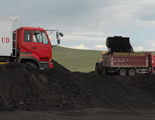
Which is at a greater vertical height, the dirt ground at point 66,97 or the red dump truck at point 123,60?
the red dump truck at point 123,60

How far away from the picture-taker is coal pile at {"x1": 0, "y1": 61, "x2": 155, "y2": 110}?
13999 mm

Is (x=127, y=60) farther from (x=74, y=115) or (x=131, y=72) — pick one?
(x=74, y=115)

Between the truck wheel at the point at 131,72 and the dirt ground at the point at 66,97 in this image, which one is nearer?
the dirt ground at the point at 66,97

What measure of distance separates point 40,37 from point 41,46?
0.64 meters

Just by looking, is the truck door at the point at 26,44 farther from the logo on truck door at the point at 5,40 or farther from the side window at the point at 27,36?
the logo on truck door at the point at 5,40

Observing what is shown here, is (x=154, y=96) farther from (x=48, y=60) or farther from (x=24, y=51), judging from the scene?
(x=24, y=51)

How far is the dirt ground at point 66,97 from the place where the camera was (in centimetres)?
1246

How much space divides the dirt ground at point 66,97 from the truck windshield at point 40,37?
6.97 ft

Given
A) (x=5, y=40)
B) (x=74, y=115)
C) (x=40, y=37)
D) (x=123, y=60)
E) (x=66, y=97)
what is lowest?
(x=74, y=115)

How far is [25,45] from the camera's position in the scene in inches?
720

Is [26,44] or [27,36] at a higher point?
[27,36]

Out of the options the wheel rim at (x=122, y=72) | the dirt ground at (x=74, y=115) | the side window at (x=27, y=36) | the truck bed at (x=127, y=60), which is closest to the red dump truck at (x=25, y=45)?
the side window at (x=27, y=36)

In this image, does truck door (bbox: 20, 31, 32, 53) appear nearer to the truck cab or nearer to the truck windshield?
the truck cab

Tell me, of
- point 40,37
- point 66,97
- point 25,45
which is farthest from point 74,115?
point 40,37
